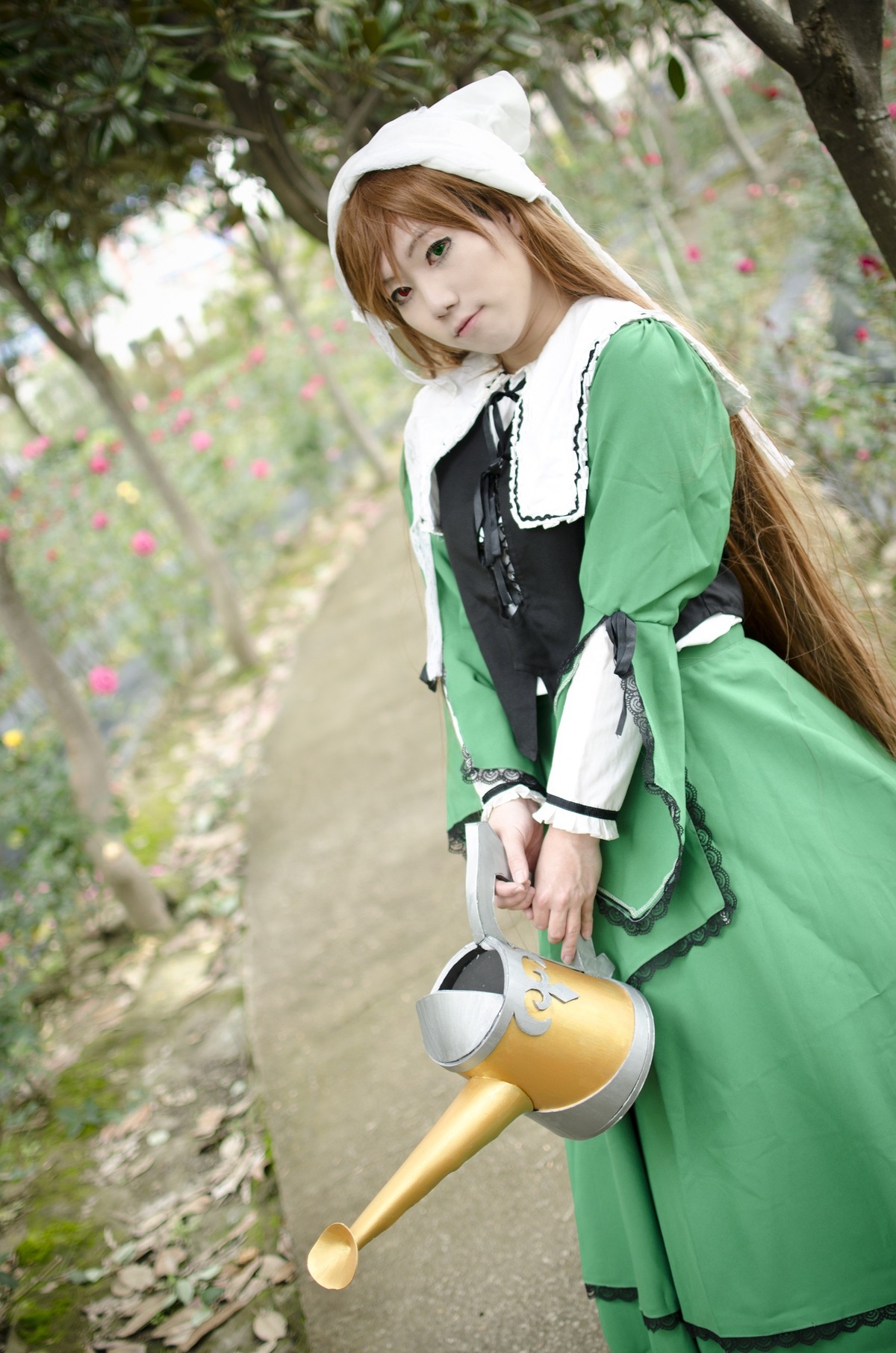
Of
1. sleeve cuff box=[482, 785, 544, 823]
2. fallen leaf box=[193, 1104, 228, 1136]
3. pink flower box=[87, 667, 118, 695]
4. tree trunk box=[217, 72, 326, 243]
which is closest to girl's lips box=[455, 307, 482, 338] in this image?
sleeve cuff box=[482, 785, 544, 823]

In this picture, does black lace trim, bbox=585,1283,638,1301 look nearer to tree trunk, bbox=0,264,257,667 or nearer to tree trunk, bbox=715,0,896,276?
tree trunk, bbox=715,0,896,276

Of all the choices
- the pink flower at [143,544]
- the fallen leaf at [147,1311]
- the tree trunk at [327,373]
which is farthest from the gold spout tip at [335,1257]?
the tree trunk at [327,373]

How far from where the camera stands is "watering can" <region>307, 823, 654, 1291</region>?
109 cm

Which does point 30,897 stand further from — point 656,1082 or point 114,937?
point 656,1082

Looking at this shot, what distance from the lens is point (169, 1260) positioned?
2.11 meters

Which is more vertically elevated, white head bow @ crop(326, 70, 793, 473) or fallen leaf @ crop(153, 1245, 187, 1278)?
white head bow @ crop(326, 70, 793, 473)

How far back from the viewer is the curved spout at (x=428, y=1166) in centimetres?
106

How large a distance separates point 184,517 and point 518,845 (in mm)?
4172

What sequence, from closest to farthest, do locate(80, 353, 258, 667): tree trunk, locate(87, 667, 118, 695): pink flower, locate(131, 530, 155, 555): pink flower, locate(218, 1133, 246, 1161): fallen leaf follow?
locate(218, 1133, 246, 1161): fallen leaf
locate(87, 667, 118, 695): pink flower
locate(80, 353, 258, 667): tree trunk
locate(131, 530, 155, 555): pink flower

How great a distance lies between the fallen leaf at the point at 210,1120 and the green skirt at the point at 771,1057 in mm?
1520

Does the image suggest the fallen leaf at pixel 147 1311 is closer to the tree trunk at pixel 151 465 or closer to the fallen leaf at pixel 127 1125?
the fallen leaf at pixel 127 1125

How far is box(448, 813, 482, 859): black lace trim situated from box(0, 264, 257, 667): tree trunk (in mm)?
3151

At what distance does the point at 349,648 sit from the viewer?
198 inches

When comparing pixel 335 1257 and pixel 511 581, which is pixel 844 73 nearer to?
pixel 511 581
